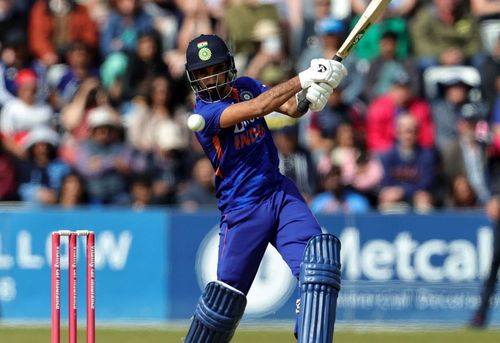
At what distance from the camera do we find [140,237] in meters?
12.8

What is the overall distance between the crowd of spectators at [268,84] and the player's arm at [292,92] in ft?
19.4

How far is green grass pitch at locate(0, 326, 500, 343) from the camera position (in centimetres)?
1058

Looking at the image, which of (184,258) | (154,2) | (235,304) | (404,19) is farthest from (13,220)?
(235,304)

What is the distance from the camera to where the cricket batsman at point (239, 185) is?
6883 mm

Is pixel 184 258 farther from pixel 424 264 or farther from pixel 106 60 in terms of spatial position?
pixel 106 60

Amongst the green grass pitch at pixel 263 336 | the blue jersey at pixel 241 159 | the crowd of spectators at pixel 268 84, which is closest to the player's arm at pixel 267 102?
the blue jersey at pixel 241 159

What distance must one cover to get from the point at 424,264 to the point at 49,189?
13.5 ft

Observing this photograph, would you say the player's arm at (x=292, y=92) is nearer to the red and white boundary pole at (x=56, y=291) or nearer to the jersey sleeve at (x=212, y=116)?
the jersey sleeve at (x=212, y=116)

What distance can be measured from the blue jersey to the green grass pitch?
3.57m

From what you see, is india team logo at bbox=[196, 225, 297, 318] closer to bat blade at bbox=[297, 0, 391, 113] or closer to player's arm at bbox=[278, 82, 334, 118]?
bat blade at bbox=[297, 0, 391, 113]

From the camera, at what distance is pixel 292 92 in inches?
266

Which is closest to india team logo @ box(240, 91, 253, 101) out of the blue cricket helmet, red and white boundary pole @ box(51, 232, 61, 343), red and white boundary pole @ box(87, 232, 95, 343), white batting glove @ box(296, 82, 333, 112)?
the blue cricket helmet

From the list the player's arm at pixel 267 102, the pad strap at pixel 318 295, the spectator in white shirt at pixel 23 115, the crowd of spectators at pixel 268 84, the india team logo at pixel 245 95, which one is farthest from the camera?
the spectator in white shirt at pixel 23 115

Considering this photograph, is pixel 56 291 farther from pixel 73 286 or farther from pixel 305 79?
pixel 305 79
